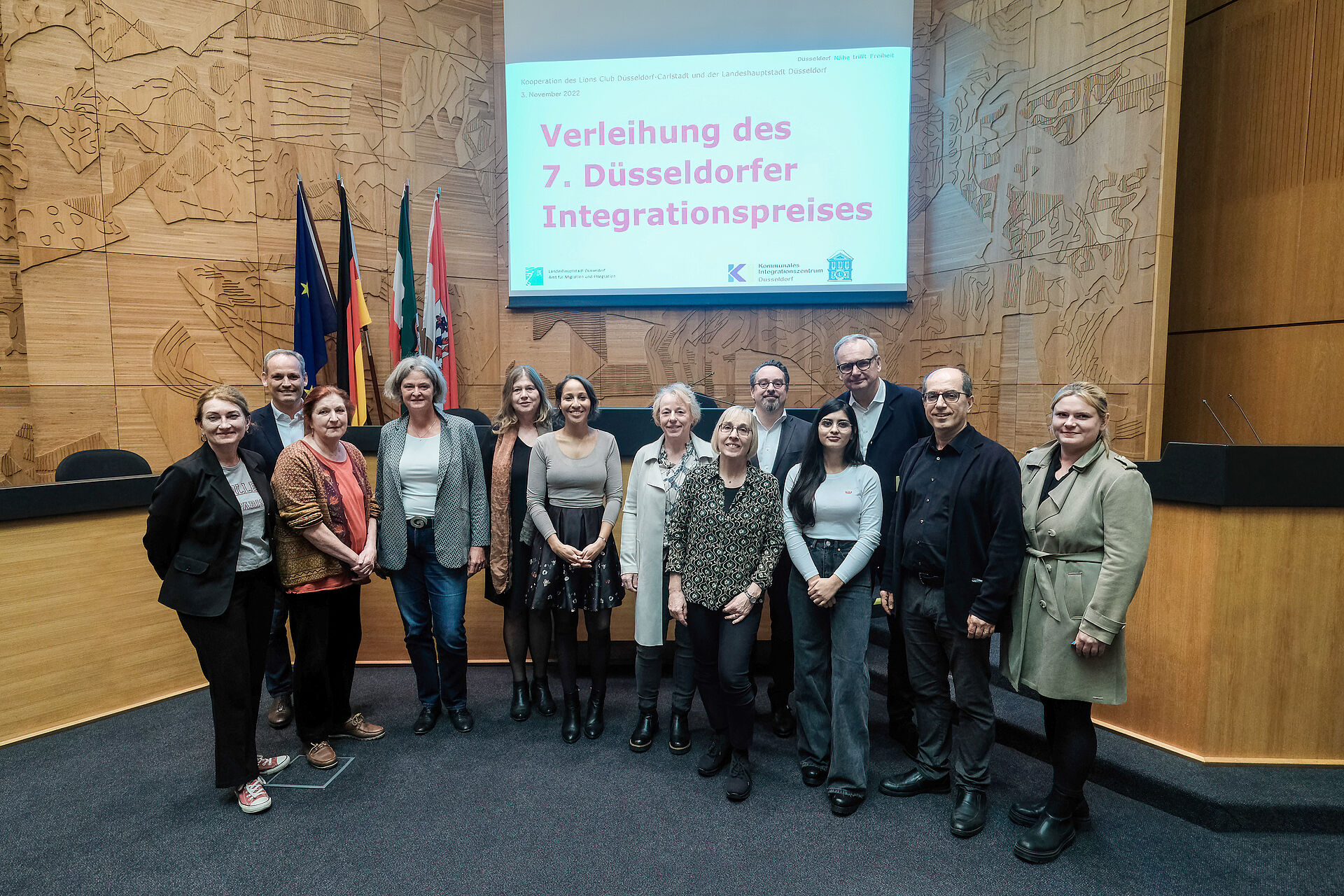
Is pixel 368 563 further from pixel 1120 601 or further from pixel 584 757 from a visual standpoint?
pixel 1120 601

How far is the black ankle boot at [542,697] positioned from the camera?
301 centimetres

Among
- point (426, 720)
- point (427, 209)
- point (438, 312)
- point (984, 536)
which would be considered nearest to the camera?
point (984, 536)

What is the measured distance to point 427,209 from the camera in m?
5.24

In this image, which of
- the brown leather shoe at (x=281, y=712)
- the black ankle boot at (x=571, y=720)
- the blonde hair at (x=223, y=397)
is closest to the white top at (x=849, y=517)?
the black ankle boot at (x=571, y=720)

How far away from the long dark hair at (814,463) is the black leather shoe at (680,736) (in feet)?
3.50

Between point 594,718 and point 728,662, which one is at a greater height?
point 728,662

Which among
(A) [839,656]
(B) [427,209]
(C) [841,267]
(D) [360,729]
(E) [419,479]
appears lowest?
(D) [360,729]

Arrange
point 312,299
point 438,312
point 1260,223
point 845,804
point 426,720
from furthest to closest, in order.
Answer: point 438,312
point 312,299
point 1260,223
point 426,720
point 845,804

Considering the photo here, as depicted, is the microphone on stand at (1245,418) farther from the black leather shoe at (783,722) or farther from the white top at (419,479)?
the white top at (419,479)

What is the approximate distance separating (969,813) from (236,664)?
2642 mm

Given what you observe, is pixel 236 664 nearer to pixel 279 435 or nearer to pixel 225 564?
pixel 225 564

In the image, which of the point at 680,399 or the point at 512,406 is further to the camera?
the point at 512,406

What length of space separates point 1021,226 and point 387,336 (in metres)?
5.10

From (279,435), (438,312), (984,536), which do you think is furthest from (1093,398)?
(438,312)
